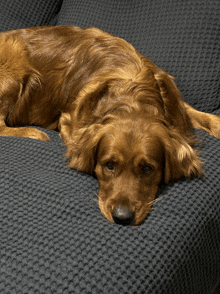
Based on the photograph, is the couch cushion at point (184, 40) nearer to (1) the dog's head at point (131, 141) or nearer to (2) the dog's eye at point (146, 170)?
(1) the dog's head at point (131, 141)

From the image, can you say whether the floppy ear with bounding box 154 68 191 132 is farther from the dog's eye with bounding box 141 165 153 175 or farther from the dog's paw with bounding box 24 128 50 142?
the dog's paw with bounding box 24 128 50 142

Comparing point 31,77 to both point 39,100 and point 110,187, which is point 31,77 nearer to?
point 39,100

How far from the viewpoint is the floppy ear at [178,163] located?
1.75 m

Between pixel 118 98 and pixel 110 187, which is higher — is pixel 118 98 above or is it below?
above

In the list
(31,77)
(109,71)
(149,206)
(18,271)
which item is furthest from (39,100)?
(18,271)

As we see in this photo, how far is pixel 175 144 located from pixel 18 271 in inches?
39.6

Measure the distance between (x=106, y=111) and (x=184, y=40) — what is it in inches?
38.6

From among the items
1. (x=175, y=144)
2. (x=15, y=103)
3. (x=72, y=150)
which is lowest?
(x=15, y=103)

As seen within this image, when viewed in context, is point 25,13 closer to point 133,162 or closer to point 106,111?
point 106,111

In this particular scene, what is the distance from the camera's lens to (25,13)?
3078 mm

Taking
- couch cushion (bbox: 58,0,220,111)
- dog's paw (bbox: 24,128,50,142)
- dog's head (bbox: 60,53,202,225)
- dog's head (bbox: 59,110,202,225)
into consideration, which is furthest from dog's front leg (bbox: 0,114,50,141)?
couch cushion (bbox: 58,0,220,111)

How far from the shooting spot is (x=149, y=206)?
1.64 metres

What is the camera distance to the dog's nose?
153cm

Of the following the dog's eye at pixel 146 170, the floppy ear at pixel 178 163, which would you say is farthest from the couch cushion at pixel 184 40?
the dog's eye at pixel 146 170
